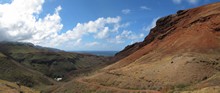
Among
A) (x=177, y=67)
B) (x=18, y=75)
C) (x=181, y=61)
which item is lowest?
(x=177, y=67)

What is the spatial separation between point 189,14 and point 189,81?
5664cm

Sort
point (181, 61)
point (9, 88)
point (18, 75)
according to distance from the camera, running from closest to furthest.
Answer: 1. point (181, 61)
2. point (9, 88)
3. point (18, 75)

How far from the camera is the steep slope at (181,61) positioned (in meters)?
70.2

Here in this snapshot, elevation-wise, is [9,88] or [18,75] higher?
[18,75]

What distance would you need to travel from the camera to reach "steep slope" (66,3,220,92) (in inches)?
2763

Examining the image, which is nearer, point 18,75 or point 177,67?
point 177,67

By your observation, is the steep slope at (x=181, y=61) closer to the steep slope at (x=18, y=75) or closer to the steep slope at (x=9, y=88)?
the steep slope at (x=9, y=88)

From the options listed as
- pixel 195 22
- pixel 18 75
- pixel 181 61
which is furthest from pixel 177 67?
pixel 18 75

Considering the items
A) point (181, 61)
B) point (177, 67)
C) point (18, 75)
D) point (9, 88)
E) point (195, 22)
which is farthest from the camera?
point (18, 75)

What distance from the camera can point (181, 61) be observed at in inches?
3113

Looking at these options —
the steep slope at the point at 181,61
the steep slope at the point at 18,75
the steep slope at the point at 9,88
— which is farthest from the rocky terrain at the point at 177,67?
the steep slope at the point at 18,75

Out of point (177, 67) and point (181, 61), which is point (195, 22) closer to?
point (181, 61)

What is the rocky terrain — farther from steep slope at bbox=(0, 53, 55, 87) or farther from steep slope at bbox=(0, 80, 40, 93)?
steep slope at bbox=(0, 53, 55, 87)

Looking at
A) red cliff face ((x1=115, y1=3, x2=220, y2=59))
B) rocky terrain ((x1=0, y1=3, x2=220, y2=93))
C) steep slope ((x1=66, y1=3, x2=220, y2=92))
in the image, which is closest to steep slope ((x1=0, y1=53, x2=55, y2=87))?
rocky terrain ((x1=0, y1=3, x2=220, y2=93))
